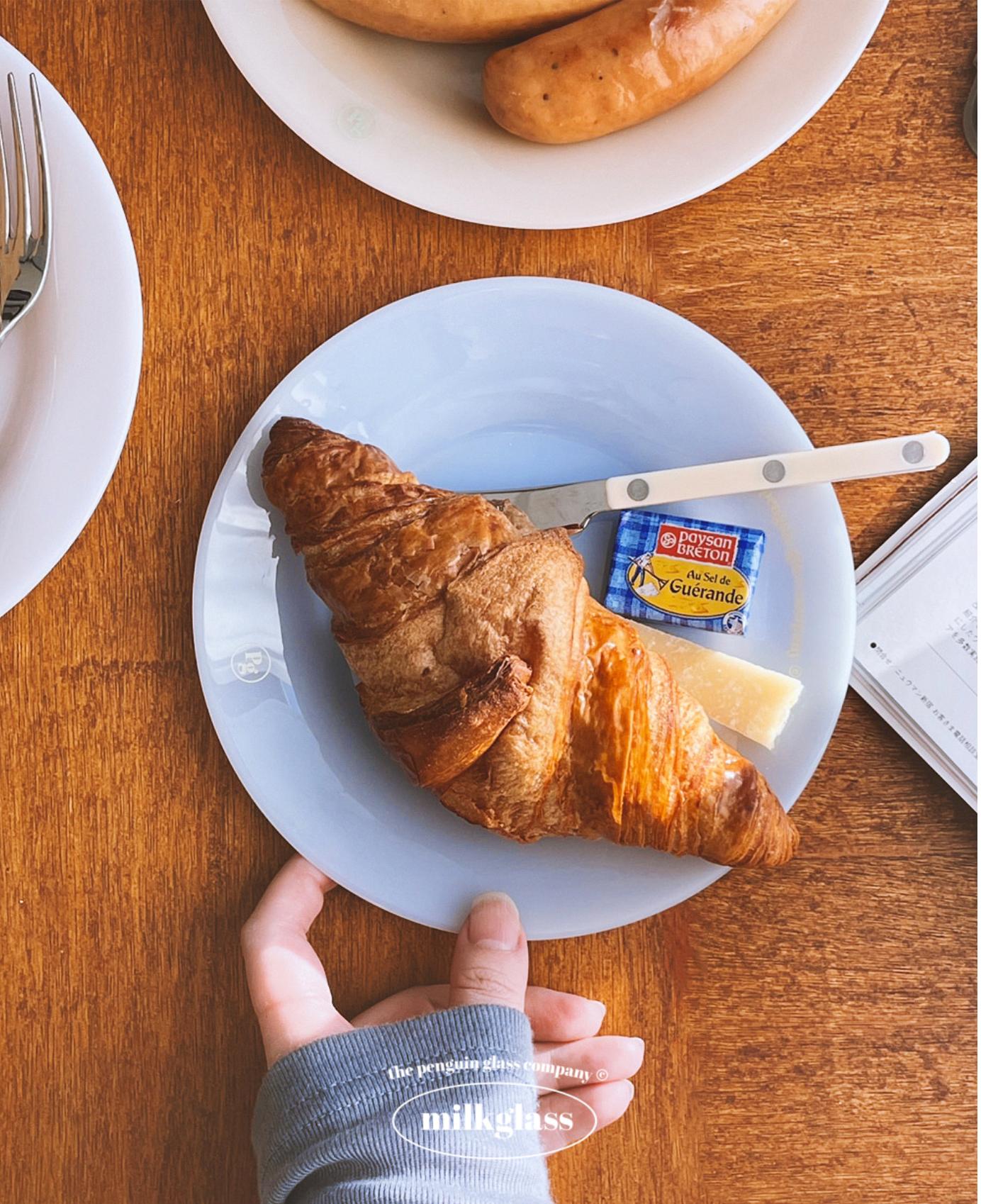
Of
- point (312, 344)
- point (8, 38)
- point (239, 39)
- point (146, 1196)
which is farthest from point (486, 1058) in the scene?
point (8, 38)

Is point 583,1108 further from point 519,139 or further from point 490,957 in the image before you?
point 519,139

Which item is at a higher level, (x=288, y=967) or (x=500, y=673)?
(x=500, y=673)

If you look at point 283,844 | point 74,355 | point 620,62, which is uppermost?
point 620,62

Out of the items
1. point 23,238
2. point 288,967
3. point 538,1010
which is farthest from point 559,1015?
point 23,238

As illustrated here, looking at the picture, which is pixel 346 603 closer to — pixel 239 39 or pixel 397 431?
pixel 397 431

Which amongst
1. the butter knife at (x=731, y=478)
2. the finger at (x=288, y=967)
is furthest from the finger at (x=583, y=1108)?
the butter knife at (x=731, y=478)

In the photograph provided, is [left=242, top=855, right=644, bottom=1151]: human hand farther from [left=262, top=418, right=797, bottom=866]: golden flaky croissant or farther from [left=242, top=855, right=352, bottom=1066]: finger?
[left=262, top=418, right=797, bottom=866]: golden flaky croissant
